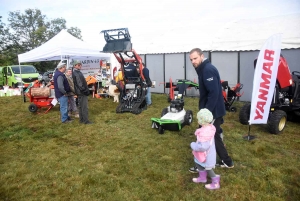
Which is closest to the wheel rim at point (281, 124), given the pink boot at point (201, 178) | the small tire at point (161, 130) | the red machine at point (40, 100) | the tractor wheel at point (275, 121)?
the tractor wheel at point (275, 121)

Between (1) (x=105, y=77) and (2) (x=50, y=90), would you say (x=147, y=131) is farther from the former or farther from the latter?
(1) (x=105, y=77)

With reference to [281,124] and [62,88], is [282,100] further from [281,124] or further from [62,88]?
[62,88]

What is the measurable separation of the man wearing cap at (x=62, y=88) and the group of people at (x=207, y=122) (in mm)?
4258

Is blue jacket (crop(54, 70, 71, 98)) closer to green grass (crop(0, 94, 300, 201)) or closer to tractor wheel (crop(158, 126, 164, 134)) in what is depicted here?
green grass (crop(0, 94, 300, 201))

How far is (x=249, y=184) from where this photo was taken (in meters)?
3.27

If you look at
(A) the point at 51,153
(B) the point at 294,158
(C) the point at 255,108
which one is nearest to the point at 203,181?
(B) the point at 294,158

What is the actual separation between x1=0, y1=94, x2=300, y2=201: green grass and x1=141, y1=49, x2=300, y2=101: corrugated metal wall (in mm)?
3443

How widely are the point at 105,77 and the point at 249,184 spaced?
9.66 meters

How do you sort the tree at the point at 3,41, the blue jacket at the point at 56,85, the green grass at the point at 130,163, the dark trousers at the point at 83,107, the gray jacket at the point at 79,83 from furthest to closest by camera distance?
the tree at the point at 3,41 < the blue jacket at the point at 56,85 < the dark trousers at the point at 83,107 < the gray jacket at the point at 79,83 < the green grass at the point at 130,163

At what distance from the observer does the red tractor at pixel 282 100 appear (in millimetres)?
5254

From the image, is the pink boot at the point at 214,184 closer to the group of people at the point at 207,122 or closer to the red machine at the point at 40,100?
the group of people at the point at 207,122

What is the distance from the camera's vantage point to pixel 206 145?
295 centimetres

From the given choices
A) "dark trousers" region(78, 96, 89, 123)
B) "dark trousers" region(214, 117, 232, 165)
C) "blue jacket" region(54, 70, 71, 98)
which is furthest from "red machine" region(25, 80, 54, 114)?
"dark trousers" region(214, 117, 232, 165)

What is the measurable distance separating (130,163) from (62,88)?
339cm
